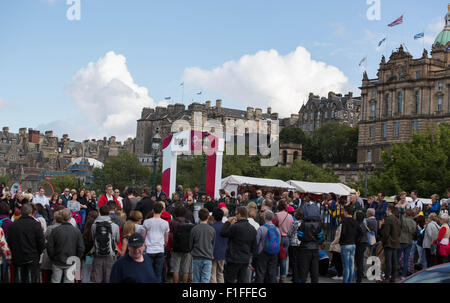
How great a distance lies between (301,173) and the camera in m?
83.2

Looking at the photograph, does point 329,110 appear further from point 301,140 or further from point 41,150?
point 41,150

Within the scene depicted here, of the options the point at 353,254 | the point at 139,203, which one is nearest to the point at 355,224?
the point at 353,254

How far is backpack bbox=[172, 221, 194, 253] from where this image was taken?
13078 mm

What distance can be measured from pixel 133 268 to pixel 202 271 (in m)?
5.45

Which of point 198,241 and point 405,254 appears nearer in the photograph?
point 198,241

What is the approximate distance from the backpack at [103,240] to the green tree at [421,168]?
46448 millimetres

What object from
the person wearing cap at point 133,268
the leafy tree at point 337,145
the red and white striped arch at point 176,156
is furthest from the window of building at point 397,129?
the person wearing cap at point 133,268

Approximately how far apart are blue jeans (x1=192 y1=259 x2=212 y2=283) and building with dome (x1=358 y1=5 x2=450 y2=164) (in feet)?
245

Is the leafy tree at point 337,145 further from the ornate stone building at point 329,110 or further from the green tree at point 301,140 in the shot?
the ornate stone building at point 329,110

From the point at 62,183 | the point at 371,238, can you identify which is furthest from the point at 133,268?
the point at 62,183

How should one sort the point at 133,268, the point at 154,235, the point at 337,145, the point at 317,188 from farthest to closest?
the point at 337,145, the point at 317,188, the point at 154,235, the point at 133,268

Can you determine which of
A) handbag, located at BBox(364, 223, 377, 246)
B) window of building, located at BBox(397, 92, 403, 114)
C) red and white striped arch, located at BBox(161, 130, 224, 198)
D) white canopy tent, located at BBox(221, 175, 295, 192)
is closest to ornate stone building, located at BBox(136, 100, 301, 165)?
window of building, located at BBox(397, 92, 403, 114)
